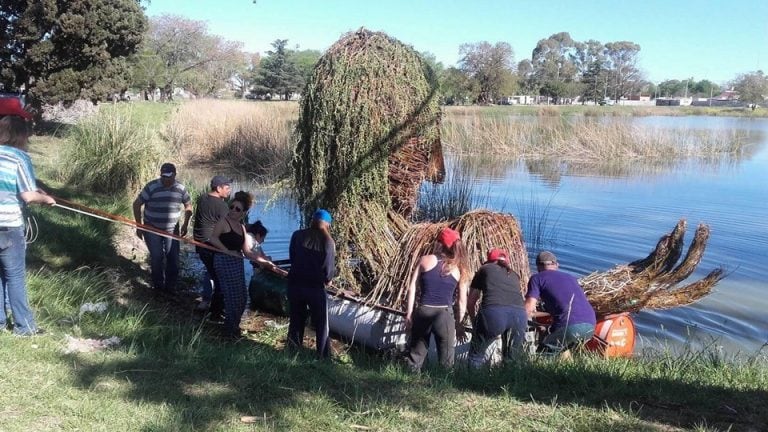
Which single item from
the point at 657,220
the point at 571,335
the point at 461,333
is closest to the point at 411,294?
the point at 461,333

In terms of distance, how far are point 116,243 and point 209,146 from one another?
15.6 m

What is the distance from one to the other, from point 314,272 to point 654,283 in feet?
15.0

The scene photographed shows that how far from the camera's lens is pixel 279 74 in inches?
3177

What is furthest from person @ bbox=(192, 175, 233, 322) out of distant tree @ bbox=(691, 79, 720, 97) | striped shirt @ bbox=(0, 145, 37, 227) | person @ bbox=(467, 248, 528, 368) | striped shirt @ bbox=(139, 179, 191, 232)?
distant tree @ bbox=(691, 79, 720, 97)

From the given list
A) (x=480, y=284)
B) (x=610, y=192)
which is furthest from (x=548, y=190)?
(x=480, y=284)

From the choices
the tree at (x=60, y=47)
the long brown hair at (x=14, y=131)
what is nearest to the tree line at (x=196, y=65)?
the tree at (x=60, y=47)

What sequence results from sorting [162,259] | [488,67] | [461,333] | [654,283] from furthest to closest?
1. [488,67]
2. [162,259]
3. [654,283]
4. [461,333]

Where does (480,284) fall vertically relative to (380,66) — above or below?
below

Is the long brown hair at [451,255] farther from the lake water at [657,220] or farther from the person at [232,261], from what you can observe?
the lake water at [657,220]

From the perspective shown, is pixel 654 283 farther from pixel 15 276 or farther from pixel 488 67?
pixel 488 67

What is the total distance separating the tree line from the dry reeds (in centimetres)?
337

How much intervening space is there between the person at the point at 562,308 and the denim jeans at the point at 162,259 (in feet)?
16.2

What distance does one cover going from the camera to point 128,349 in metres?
5.14

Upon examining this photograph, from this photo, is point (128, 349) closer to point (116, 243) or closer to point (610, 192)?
point (116, 243)
